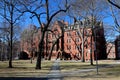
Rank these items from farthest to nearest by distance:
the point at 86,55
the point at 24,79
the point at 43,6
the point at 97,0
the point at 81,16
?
1. the point at 86,55
2. the point at 81,16
3. the point at 97,0
4. the point at 43,6
5. the point at 24,79

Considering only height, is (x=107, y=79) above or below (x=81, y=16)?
below

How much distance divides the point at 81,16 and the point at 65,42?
167 ft

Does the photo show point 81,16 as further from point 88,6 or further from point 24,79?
point 24,79

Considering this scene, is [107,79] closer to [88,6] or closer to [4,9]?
[4,9]

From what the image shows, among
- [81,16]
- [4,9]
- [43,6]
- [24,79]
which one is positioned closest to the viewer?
[24,79]

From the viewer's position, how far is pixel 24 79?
20.9m

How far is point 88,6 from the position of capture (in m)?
44.5

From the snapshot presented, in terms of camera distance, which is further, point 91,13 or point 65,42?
point 65,42

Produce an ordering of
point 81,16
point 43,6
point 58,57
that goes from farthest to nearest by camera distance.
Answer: point 58,57, point 81,16, point 43,6

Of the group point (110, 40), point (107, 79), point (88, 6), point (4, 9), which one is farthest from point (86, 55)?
point (107, 79)

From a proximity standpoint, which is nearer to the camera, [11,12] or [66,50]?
[11,12]

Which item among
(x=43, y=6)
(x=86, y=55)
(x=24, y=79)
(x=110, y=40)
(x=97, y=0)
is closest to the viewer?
(x=24, y=79)

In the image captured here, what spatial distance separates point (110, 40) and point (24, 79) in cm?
6729

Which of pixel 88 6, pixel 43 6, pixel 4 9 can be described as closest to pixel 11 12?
pixel 4 9
